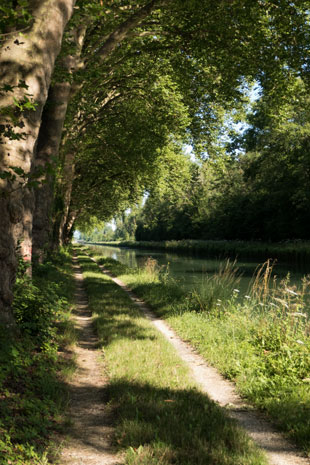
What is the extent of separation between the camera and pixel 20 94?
5250mm

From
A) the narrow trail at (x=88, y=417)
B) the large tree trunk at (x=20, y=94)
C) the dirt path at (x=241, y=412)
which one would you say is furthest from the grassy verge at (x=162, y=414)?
the large tree trunk at (x=20, y=94)

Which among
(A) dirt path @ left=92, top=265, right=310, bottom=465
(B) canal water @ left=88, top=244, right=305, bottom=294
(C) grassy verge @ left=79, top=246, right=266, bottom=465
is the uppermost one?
(C) grassy verge @ left=79, top=246, right=266, bottom=465

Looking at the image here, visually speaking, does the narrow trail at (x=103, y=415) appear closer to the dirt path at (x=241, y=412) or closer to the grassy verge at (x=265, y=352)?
the dirt path at (x=241, y=412)

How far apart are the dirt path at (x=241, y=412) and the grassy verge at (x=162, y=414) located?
0.28m

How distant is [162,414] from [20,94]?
14.4 feet

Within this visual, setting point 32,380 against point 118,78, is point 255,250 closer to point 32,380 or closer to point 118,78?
point 118,78

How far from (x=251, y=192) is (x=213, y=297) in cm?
4306

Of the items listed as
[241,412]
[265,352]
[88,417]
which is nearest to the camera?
[88,417]

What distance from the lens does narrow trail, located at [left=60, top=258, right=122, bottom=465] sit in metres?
3.64

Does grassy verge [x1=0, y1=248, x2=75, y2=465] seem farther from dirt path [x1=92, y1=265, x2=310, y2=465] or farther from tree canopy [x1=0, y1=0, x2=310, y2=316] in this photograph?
dirt path [x1=92, y1=265, x2=310, y2=465]

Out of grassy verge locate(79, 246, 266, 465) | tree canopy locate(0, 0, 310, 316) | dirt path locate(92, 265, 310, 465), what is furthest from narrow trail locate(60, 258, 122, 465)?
tree canopy locate(0, 0, 310, 316)

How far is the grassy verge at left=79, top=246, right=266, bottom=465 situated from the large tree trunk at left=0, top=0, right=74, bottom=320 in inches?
77.1

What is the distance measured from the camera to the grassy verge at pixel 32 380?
3490mm

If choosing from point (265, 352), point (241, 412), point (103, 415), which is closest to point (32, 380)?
point (103, 415)
